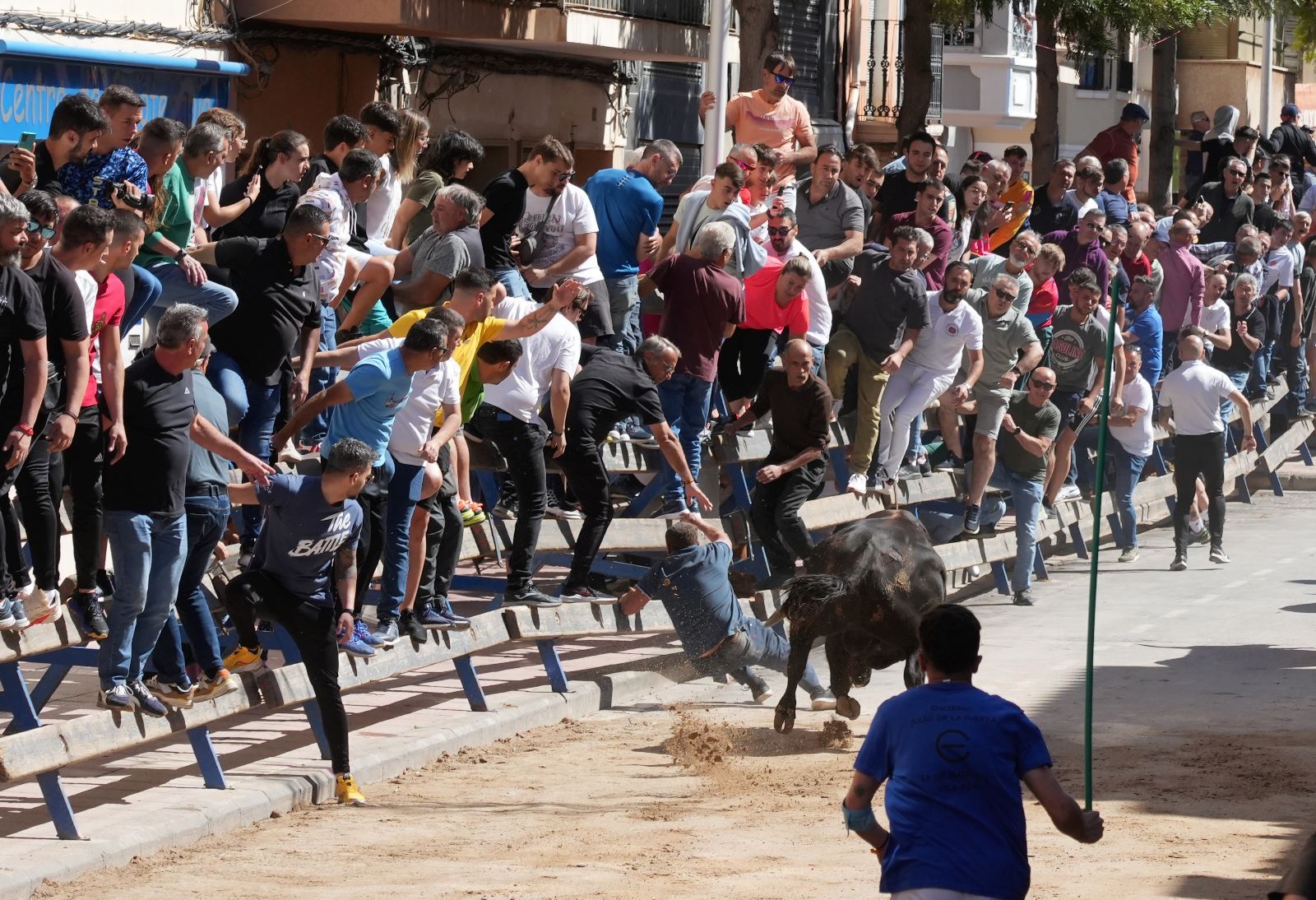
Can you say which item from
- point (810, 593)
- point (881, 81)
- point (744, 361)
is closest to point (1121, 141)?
point (744, 361)

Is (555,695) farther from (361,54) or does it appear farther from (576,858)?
(361,54)

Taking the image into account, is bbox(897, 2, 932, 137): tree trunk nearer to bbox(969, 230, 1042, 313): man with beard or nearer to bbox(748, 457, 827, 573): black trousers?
bbox(969, 230, 1042, 313): man with beard

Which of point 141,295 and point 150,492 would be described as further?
point 141,295

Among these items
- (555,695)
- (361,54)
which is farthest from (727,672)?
(361,54)

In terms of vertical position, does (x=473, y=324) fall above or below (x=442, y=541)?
above

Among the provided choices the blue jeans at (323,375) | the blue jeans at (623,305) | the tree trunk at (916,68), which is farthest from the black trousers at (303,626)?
the tree trunk at (916,68)

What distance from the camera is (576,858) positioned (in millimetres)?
9336

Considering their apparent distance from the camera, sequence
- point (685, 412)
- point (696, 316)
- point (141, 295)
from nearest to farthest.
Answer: point (141, 295) < point (696, 316) < point (685, 412)

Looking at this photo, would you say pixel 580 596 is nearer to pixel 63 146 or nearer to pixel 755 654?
pixel 755 654

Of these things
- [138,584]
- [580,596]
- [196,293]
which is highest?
[196,293]

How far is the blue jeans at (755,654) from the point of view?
12.7m

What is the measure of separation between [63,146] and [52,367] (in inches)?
55.0

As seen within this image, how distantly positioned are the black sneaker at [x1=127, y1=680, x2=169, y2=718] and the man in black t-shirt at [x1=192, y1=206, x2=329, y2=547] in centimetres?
156

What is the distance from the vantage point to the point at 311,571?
9555 millimetres
